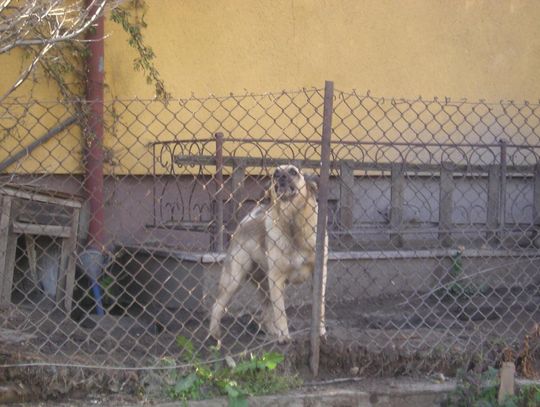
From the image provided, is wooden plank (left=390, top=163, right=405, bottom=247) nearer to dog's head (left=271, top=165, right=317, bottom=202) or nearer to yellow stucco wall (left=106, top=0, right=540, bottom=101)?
yellow stucco wall (left=106, top=0, right=540, bottom=101)

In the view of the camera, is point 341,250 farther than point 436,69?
No

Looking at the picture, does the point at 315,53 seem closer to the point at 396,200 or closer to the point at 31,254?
the point at 396,200

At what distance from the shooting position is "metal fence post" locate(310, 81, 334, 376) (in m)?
4.89

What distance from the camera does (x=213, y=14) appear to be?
7.74 m

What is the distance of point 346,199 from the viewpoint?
760 centimetres

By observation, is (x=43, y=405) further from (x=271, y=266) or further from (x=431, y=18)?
(x=431, y=18)

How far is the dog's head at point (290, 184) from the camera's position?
18.4 ft

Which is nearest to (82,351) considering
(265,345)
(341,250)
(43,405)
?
(43,405)

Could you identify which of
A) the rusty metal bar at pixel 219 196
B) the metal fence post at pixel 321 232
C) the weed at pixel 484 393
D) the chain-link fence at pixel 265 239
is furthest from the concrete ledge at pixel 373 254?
the weed at pixel 484 393

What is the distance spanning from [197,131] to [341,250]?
1.52 meters

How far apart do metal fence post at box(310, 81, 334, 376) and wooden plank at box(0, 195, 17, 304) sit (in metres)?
2.34

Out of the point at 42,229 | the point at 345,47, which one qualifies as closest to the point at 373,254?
the point at 345,47

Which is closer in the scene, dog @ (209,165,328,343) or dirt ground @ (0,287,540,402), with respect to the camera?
dirt ground @ (0,287,540,402)

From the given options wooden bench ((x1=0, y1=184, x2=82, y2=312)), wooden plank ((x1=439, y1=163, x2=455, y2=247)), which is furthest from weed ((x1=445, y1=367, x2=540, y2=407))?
wooden plank ((x1=439, y1=163, x2=455, y2=247))
